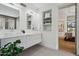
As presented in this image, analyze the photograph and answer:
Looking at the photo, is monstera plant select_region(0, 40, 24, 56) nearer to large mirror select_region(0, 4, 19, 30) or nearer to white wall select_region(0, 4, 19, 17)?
large mirror select_region(0, 4, 19, 30)

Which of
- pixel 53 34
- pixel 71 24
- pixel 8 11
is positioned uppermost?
pixel 8 11

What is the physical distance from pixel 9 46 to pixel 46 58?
109cm

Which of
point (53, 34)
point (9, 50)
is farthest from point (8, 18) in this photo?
point (53, 34)

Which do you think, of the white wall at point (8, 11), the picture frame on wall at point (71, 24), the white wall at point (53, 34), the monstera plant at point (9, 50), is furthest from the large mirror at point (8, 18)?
the picture frame on wall at point (71, 24)

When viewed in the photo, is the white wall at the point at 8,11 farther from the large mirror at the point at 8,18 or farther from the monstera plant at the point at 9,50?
the monstera plant at the point at 9,50

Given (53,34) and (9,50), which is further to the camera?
(53,34)

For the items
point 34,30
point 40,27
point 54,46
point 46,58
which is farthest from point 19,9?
point 54,46

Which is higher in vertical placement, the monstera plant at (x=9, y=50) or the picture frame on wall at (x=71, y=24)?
the picture frame on wall at (x=71, y=24)

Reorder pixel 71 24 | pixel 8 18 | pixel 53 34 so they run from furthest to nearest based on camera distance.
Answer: pixel 71 24, pixel 53 34, pixel 8 18

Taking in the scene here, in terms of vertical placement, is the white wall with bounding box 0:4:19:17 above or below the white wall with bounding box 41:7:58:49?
above

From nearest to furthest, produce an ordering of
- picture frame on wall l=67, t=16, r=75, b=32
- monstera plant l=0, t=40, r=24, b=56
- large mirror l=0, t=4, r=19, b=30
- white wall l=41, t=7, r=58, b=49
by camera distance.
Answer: monstera plant l=0, t=40, r=24, b=56 < large mirror l=0, t=4, r=19, b=30 < white wall l=41, t=7, r=58, b=49 < picture frame on wall l=67, t=16, r=75, b=32

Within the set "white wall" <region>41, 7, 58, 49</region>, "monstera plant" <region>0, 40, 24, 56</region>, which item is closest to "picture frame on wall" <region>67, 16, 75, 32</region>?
"white wall" <region>41, 7, 58, 49</region>

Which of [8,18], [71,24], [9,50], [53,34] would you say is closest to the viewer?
[9,50]

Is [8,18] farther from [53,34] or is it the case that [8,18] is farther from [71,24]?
[71,24]
